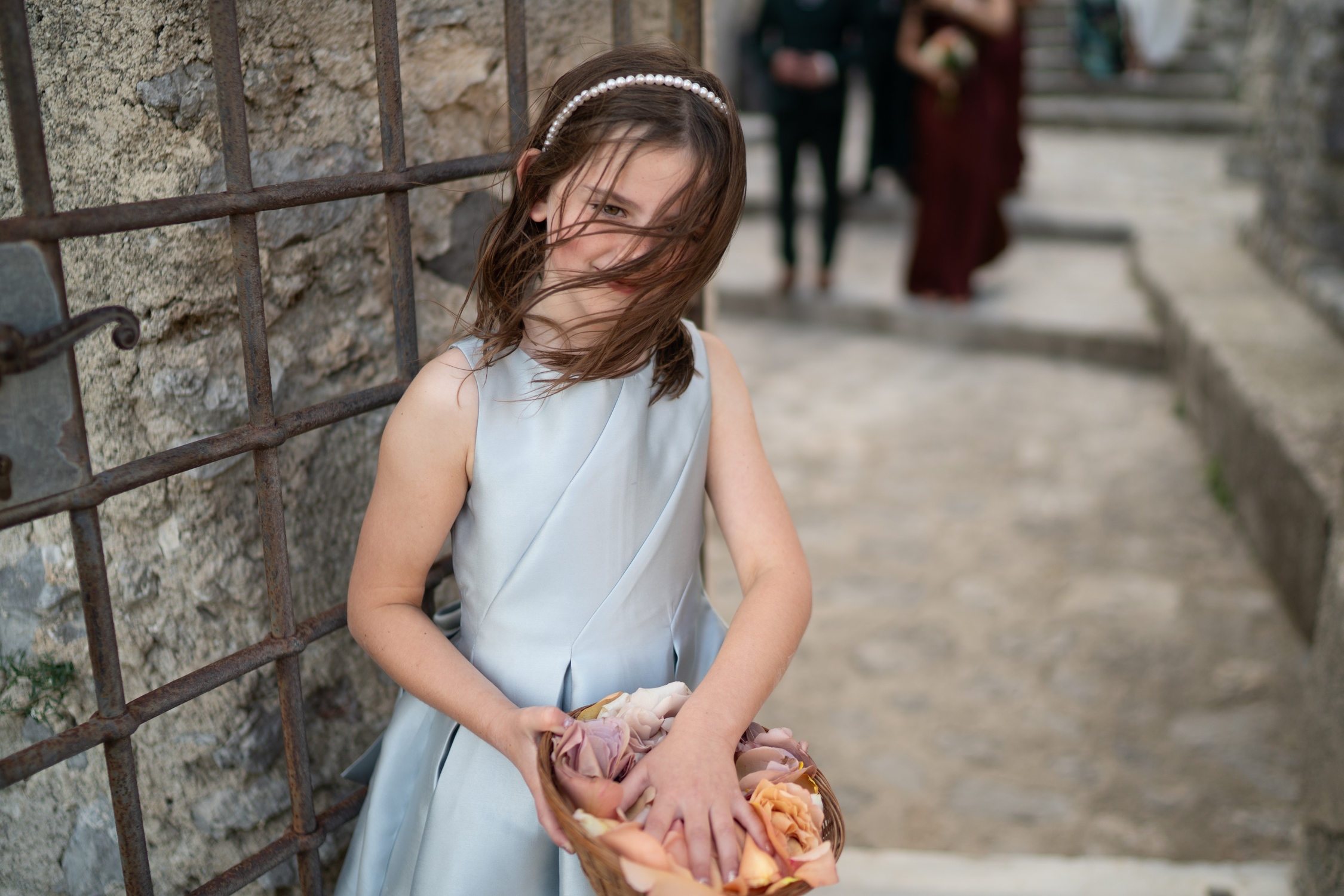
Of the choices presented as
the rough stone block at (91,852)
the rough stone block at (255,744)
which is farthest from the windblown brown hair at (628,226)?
the rough stone block at (91,852)

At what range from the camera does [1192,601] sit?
3127 millimetres

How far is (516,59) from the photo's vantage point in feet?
4.49

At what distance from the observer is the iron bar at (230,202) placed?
0.93m

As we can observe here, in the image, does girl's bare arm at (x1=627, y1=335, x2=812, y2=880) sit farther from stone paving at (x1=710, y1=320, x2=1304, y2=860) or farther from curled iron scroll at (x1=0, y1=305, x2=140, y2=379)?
stone paving at (x1=710, y1=320, x2=1304, y2=860)

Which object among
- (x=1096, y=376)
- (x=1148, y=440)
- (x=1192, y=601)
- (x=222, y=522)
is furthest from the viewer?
(x=1096, y=376)

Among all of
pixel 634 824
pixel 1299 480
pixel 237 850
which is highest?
pixel 634 824

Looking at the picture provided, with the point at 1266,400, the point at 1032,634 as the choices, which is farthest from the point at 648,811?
the point at 1266,400

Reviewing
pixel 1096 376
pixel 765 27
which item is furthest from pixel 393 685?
pixel 765 27

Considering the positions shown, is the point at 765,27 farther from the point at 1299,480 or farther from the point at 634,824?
the point at 634,824

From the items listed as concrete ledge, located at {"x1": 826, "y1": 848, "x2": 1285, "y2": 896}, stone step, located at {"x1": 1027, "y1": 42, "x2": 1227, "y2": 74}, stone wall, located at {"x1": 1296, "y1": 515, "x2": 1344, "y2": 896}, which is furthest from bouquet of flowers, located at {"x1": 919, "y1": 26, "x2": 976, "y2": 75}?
stone step, located at {"x1": 1027, "y1": 42, "x2": 1227, "y2": 74}

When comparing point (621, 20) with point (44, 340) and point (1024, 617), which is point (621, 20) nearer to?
point (44, 340)

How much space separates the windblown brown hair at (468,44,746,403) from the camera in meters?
1.08

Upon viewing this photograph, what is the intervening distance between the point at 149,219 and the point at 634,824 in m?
0.67

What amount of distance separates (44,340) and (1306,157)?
14.6 ft
